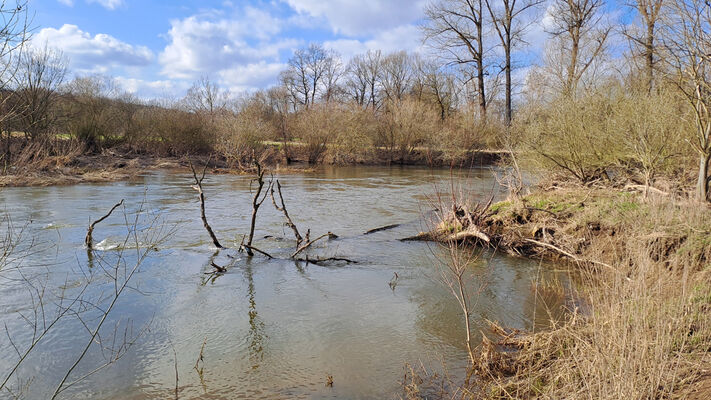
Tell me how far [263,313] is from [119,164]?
2570cm

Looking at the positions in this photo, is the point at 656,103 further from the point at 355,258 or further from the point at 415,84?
the point at 415,84

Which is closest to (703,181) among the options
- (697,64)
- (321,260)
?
(697,64)

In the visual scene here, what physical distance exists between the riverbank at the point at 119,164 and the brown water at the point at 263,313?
3626 millimetres

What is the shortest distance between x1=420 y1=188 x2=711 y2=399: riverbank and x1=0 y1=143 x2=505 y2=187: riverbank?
4.44 meters

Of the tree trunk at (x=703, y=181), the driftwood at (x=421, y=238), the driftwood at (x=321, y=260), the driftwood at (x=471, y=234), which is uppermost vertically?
the tree trunk at (x=703, y=181)

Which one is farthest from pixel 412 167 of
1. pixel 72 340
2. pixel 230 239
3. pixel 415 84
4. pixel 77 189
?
pixel 72 340

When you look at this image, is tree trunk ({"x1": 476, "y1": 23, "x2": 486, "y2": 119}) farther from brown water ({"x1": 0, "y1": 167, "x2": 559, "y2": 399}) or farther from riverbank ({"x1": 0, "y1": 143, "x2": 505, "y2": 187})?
brown water ({"x1": 0, "y1": 167, "x2": 559, "y2": 399})

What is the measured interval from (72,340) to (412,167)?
32.9 metres

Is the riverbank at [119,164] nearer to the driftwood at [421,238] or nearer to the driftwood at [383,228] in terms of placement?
the driftwood at [383,228]

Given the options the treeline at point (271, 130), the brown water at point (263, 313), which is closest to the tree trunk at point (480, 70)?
the treeline at point (271, 130)

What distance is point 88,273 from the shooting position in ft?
29.2

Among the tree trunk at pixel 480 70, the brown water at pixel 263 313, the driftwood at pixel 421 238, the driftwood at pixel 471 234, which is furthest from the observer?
the tree trunk at pixel 480 70

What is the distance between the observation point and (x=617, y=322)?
4211mm

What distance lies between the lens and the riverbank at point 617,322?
11.5 feet
